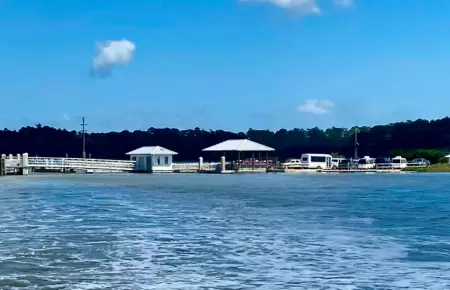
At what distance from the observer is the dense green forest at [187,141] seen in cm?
13338

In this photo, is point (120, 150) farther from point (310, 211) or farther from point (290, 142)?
point (310, 211)

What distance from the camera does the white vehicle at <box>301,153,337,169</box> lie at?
287 ft

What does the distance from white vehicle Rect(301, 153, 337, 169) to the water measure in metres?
60.7

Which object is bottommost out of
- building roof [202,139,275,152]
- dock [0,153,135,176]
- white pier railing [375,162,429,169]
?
white pier railing [375,162,429,169]

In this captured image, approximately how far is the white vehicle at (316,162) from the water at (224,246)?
6072 centimetres

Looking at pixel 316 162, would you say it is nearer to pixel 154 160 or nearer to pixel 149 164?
pixel 154 160

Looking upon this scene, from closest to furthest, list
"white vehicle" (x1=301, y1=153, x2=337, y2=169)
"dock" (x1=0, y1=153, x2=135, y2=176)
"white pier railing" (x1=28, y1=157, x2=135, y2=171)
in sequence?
1. "dock" (x1=0, y1=153, x2=135, y2=176)
2. "white pier railing" (x1=28, y1=157, x2=135, y2=171)
3. "white vehicle" (x1=301, y1=153, x2=337, y2=169)

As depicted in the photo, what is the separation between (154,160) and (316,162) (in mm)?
18665

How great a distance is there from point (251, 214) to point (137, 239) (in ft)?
23.0

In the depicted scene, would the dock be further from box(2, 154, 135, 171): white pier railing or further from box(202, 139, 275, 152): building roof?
box(202, 139, 275, 152): building roof

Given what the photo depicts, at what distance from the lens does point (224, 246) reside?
15.2 metres

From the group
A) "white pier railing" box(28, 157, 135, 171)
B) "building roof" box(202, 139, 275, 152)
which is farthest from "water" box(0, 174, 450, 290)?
"building roof" box(202, 139, 275, 152)

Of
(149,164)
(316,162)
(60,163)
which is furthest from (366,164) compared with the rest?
(60,163)

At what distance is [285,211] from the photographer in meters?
24.1
